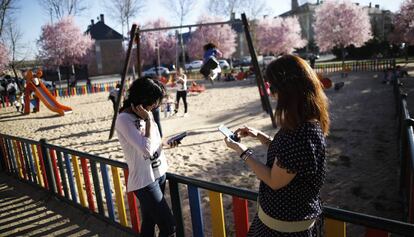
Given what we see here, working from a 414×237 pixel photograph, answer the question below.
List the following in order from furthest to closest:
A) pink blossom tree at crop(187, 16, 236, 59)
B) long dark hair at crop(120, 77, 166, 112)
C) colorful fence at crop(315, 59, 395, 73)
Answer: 1. pink blossom tree at crop(187, 16, 236, 59)
2. colorful fence at crop(315, 59, 395, 73)
3. long dark hair at crop(120, 77, 166, 112)

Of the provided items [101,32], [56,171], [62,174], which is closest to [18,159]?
[56,171]

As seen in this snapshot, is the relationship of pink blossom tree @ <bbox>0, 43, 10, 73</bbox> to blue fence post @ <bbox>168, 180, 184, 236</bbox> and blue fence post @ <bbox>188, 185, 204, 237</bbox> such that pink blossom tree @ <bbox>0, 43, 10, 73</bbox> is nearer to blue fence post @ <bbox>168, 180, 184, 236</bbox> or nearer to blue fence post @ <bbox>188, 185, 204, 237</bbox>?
blue fence post @ <bbox>168, 180, 184, 236</bbox>

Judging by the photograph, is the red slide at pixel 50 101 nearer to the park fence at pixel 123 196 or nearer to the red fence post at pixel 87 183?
the park fence at pixel 123 196

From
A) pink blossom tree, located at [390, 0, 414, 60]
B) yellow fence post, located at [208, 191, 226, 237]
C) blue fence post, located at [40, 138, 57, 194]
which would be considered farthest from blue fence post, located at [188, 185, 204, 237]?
pink blossom tree, located at [390, 0, 414, 60]

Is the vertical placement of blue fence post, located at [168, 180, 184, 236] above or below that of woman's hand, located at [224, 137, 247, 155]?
below

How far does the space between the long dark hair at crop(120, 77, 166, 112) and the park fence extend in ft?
2.46

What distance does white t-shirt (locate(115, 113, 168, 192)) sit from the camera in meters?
2.60

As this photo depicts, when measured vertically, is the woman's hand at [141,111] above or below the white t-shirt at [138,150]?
above

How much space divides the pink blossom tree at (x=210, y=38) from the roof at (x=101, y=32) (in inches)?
873

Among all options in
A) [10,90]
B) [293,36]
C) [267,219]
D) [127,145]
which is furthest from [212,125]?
[293,36]

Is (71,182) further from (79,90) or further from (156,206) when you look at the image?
(79,90)

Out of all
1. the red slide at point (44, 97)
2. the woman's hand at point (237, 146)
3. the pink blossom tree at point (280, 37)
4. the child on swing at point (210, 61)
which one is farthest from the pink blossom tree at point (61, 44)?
the woman's hand at point (237, 146)

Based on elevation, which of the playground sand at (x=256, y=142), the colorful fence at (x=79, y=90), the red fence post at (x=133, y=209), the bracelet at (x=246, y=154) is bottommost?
the playground sand at (x=256, y=142)

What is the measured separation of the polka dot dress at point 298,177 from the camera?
1.51 meters
